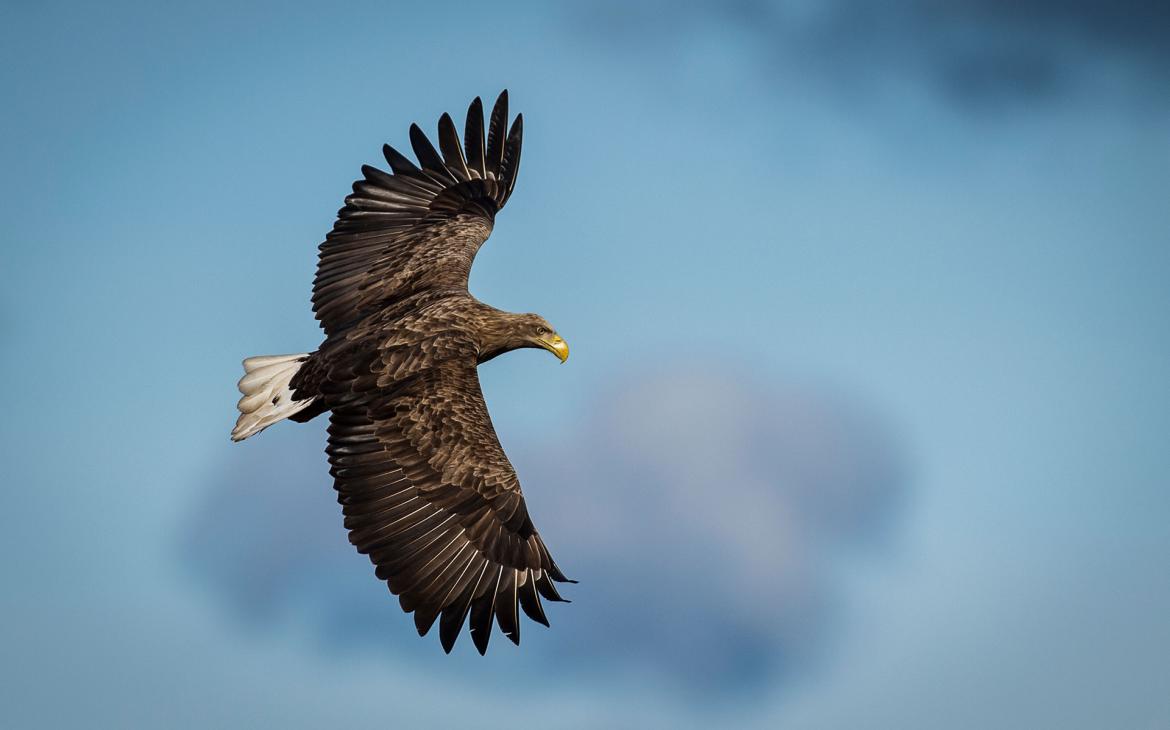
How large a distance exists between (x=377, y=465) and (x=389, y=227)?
342cm

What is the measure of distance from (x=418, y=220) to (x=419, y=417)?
3257 millimetres

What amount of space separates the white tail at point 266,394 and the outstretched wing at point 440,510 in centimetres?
71

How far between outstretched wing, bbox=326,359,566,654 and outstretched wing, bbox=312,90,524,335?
1.69 m

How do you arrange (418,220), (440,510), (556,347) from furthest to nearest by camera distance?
(418,220) < (556,347) < (440,510)

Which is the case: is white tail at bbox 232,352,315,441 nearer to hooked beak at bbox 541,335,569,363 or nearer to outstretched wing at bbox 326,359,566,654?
outstretched wing at bbox 326,359,566,654

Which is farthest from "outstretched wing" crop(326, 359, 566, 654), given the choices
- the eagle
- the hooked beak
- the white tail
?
the hooked beak

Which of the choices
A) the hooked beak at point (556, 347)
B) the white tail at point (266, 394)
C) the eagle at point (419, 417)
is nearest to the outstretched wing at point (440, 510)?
the eagle at point (419, 417)

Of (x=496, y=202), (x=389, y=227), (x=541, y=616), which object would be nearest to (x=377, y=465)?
(x=541, y=616)

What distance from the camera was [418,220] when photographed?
13.7 metres

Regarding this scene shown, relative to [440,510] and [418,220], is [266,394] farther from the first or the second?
[418,220]

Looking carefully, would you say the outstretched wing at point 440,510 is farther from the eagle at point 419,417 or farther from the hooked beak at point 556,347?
the hooked beak at point 556,347

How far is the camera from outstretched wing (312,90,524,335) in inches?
500

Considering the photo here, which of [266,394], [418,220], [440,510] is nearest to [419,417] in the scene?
[440,510]

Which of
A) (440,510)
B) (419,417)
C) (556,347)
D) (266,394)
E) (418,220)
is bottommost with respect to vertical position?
(440,510)
